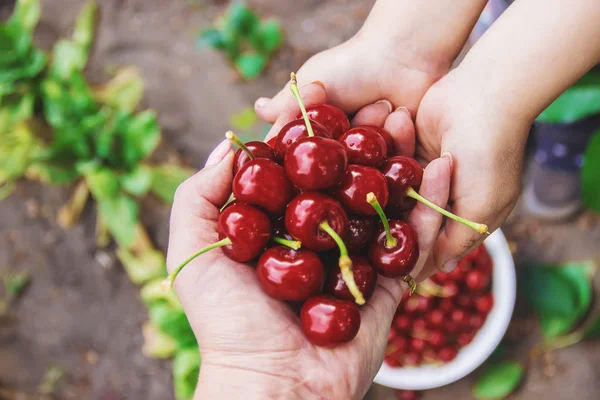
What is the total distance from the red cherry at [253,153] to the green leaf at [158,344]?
1.42m

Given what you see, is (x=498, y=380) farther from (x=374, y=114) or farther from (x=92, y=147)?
(x=92, y=147)

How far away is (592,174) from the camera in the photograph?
7.32 ft

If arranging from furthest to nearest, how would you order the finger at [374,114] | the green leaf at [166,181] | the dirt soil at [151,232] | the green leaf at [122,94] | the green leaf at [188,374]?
the green leaf at [122,94] → the green leaf at [166,181] → the dirt soil at [151,232] → the green leaf at [188,374] → the finger at [374,114]

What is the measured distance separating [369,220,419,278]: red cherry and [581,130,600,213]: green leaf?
3.53 ft

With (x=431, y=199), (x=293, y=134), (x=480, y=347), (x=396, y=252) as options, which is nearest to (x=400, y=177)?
(x=431, y=199)

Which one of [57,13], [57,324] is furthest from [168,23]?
[57,324]

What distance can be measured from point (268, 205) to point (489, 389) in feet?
5.55

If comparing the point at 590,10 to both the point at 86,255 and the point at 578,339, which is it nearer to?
the point at 578,339

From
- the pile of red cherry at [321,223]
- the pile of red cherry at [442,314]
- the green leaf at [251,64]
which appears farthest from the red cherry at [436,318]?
the green leaf at [251,64]

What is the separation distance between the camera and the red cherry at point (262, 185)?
143 cm

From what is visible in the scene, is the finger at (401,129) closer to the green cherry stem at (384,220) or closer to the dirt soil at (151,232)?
the green cherry stem at (384,220)

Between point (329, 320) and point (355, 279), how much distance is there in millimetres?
137

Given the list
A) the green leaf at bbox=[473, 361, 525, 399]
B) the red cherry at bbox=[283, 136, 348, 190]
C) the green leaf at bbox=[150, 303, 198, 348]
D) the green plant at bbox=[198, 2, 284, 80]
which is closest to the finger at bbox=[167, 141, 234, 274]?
the red cherry at bbox=[283, 136, 348, 190]

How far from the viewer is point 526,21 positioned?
5.53 feet
